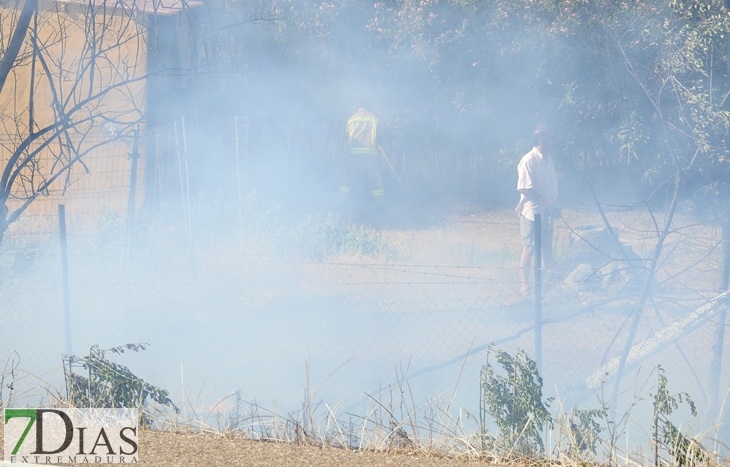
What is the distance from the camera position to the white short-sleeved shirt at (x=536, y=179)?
20.8ft

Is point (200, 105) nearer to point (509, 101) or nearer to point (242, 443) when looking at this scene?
point (509, 101)

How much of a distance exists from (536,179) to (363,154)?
346 centimetres

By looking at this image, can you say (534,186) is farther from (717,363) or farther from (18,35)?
(18,35)

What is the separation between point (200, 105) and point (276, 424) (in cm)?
665

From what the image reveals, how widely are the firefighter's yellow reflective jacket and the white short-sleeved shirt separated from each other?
303 cm

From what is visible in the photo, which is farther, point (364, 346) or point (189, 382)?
point (364, 346)

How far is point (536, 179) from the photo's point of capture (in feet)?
20.9

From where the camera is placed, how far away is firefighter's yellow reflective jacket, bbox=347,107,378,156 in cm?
906

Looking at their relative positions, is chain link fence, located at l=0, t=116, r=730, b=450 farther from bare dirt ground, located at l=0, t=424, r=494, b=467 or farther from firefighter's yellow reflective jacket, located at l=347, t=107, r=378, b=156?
firefighter's yellow reflective jacket, located at l=347, t=107, r=378, b=156

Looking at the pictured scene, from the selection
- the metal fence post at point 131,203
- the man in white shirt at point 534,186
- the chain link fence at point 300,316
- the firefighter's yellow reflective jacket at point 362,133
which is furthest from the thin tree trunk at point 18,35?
the firefighter's yellow reflective jacket at point 362,133

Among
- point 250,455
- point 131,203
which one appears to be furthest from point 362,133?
point 250,455

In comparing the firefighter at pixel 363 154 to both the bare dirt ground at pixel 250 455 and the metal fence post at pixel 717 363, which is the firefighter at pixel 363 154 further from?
the bare dirt ground at pixel 250 455

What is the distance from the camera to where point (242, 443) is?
11.0 feet

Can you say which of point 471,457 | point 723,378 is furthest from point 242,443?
point 723,378
